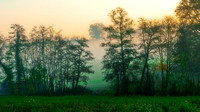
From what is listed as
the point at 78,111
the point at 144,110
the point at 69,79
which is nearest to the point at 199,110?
the point at 144,110

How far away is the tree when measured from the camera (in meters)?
46.5

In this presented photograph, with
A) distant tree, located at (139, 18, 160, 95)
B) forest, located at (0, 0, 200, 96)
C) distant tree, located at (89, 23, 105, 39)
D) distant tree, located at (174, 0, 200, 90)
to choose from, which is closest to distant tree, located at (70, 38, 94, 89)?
forest, located at (0, 0, 200, 96)

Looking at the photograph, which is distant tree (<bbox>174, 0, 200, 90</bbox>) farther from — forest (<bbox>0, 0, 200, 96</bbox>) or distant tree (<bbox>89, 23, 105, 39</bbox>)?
distant tree (<bbox>89, 23, 105, 39</bbox>)

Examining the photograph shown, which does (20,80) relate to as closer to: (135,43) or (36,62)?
(36,62)

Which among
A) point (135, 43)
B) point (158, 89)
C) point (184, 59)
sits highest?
point (135, 43)

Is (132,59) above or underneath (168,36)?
underneath

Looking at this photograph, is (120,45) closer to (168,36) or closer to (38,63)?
(168,36)

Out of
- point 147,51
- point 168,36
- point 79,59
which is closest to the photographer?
point 147,51

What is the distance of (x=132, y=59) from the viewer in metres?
46.7

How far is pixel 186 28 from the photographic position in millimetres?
44750

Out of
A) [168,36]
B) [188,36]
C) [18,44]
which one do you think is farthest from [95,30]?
[188,36]

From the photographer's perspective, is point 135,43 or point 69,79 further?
point 69,79

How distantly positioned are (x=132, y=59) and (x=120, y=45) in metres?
3.49

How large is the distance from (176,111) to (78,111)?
690 cm
